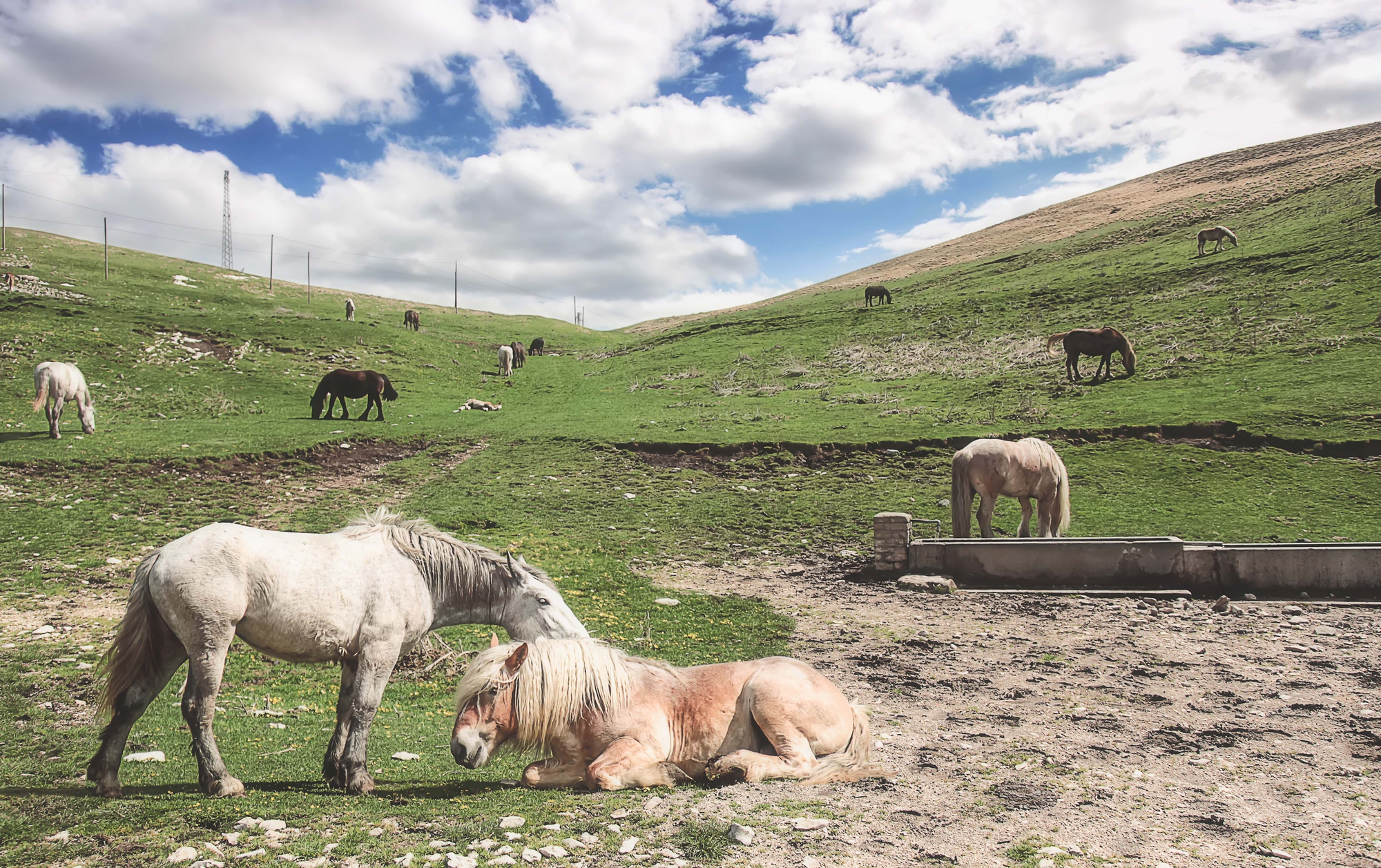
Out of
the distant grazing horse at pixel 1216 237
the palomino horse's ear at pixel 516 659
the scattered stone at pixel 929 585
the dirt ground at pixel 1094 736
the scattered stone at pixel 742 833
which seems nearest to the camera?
the scattered stone at pixel 742 833

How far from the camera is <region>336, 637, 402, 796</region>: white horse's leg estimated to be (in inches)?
200

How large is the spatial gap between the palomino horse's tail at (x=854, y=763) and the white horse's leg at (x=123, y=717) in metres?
4.41

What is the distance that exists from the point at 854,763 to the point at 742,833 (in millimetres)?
1523

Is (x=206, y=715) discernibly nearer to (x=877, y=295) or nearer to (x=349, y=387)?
(x=349, y=387)

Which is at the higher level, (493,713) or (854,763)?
(493,713)

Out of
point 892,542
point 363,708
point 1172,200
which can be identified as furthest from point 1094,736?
point 1172,200

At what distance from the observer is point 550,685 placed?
509 cm

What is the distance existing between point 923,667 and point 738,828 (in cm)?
517

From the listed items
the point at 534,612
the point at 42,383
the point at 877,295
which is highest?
the point at 877,295

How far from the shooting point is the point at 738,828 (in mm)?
4121

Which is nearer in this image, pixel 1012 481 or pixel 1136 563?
pixel 1136 563

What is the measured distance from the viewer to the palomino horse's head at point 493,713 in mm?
4879

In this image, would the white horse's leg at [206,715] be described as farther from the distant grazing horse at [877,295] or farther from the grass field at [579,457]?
the distant grazing horse at [877,295]

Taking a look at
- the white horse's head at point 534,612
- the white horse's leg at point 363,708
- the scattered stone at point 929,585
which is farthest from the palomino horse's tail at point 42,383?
the scattered stone at point 929,585
